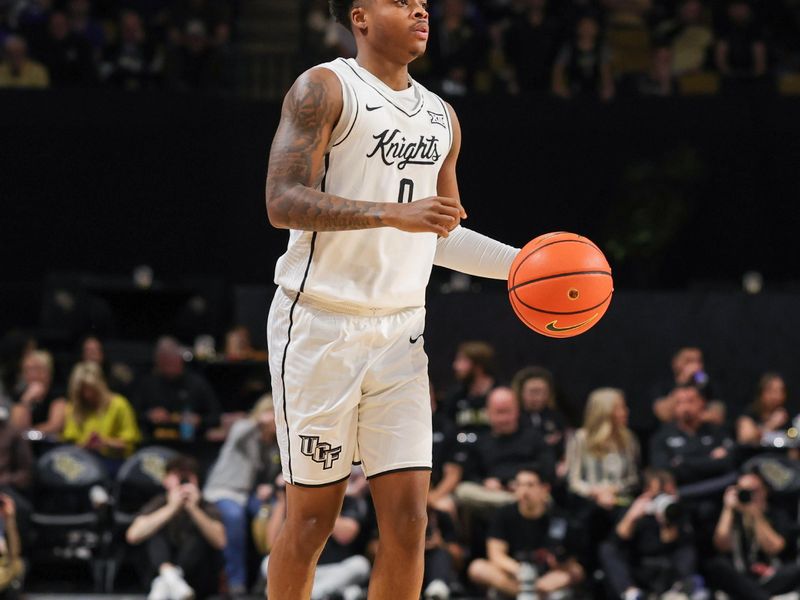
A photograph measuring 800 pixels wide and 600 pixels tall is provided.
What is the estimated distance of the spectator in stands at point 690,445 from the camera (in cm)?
997

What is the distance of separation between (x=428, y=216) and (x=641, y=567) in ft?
19.9

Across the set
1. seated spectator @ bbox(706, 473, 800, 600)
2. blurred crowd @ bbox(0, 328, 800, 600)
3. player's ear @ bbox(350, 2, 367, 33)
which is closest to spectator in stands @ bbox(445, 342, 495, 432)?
blurred crowd @ bbox(0, 328, 800, 600)

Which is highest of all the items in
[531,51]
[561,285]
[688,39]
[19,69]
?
[688,39]

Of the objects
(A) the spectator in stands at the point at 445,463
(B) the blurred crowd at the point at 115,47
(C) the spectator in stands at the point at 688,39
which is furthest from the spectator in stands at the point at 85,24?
(A) the spectator in stands at the point at 445,463

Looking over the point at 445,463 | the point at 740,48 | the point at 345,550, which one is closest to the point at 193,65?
the point at 740,48

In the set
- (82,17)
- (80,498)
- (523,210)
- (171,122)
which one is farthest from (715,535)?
(82,17)

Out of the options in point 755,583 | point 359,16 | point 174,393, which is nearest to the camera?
point 359,16

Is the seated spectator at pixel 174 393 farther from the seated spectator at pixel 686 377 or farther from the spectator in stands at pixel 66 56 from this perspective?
the spectator in stands at pixel 66 56

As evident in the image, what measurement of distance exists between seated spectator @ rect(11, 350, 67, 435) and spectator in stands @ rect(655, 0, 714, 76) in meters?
7.25

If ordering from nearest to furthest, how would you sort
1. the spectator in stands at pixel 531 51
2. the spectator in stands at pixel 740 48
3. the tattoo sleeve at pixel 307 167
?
the tattoo sleeve at pixel 307 167 < the spectator in stands at pixel 531 51 < the spectator in stands at pixel 740 48

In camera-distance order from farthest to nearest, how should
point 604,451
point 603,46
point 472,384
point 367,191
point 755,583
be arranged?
point 603,46 → point 472,384 → point 604,451 → point 755,583 → point 367,191

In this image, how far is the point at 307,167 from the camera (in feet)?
14.1

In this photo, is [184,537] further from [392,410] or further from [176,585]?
[392,410]

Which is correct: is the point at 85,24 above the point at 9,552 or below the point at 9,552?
above
